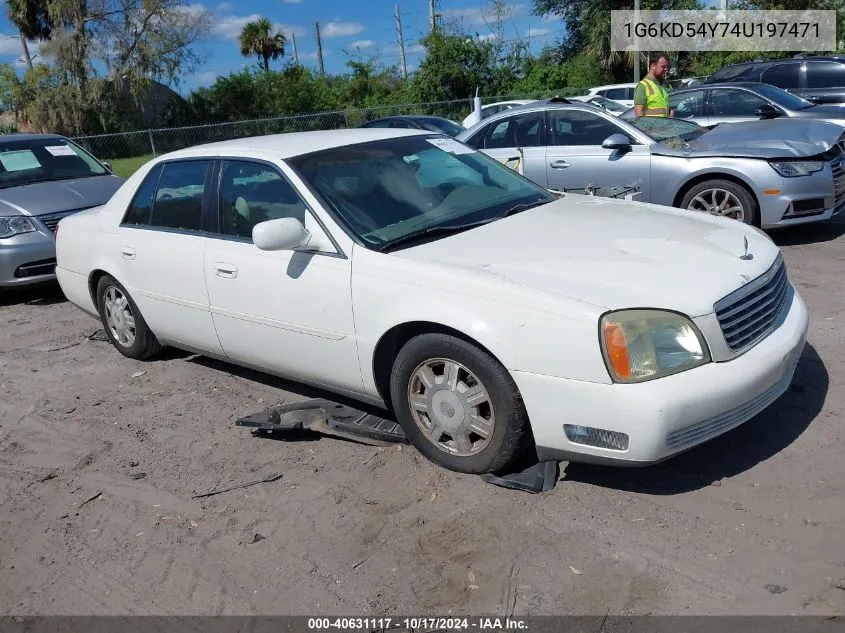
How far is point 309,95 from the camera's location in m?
38.5

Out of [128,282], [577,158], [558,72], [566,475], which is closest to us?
[566,475]

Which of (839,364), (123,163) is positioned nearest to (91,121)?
(123,163)

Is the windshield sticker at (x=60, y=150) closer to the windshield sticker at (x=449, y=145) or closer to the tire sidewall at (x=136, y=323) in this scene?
the tire sidewall at (x=136, y=323)

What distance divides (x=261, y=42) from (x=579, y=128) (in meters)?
48.8

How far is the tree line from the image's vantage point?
34.2 metres

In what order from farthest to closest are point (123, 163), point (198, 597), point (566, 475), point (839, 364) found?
point (123, 163) → point (839, 364) → point (566, 475) → point (198, 597)

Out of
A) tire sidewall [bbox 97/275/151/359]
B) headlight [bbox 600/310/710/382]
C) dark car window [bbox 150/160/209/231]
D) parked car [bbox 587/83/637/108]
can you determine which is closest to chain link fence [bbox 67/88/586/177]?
parked car [bbox 587/83/637/108]

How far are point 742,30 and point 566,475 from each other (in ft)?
107

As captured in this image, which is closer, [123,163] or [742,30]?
[123,163]

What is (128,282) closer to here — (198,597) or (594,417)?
(198,597)

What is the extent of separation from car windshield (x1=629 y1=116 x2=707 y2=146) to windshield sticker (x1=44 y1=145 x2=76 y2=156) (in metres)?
6.50

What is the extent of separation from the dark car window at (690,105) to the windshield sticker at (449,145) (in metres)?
7.99

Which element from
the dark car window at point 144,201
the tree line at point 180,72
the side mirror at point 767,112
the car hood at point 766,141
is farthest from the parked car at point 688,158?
the tree line at point 180,72

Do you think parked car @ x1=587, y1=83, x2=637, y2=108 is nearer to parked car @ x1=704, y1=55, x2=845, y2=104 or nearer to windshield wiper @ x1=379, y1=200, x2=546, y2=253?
parked car @ x1=704, y1=55, x2=845, y2=104
